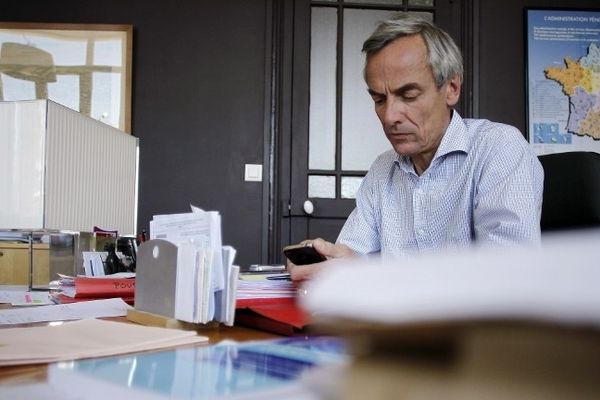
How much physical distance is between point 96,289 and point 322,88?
2258 millimetres

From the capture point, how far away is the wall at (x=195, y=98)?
11.0 ft

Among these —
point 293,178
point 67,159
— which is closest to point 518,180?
point 67,159

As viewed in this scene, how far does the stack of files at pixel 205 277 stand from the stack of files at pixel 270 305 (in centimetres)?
6

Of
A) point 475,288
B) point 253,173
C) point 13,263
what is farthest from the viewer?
point 253,173

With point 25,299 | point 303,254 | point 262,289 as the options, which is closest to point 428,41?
point 303,254

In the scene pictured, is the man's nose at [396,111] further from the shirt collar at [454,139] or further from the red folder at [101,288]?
the red folder at [101,288]

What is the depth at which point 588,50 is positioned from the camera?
3.44 m

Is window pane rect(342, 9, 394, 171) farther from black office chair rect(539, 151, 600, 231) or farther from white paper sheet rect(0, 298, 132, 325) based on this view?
white paper sheet rect(0, 298, 132, 325)

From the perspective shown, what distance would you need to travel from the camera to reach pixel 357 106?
3.40m

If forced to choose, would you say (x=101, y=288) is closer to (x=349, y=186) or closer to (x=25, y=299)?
(x=25, y=299)

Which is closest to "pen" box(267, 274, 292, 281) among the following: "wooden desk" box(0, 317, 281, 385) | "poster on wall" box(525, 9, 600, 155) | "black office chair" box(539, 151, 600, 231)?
"wooden desk" box(0, 317, 281, 385)

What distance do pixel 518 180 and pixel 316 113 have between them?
2.07 metres

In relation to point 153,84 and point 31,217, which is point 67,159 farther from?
point 153,84

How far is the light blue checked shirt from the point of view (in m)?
1.37
